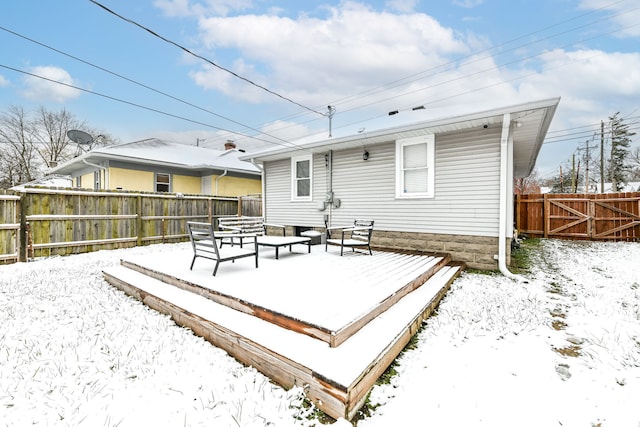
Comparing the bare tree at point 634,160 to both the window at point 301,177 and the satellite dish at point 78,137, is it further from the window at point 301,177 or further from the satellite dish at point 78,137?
the satellite dish at point 78,137

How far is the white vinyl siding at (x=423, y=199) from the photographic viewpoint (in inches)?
216

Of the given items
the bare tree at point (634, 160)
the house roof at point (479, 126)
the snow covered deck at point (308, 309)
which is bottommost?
the snow covered deck at point (308, 309)

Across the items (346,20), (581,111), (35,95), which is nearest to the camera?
(346,20)

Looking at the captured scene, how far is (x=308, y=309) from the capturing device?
9.14ft

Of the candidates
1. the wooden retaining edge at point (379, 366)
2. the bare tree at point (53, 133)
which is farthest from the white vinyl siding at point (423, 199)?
the bare tree at point (53, 133)

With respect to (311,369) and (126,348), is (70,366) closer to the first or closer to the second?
(126,348)

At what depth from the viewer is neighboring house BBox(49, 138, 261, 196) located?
11.4m

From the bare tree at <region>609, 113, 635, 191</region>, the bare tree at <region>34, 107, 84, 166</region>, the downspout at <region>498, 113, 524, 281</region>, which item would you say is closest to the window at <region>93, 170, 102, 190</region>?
the bare tree at <region>34, 107, 84, 166</region>

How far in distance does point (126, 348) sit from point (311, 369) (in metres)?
1.91

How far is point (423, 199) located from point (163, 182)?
1173 centimetres

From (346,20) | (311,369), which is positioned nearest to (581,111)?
(346,20)

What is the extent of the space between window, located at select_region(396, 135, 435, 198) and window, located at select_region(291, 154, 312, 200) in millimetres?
2654

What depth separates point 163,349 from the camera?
267 cm

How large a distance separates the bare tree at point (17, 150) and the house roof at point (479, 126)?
78.0 ft
